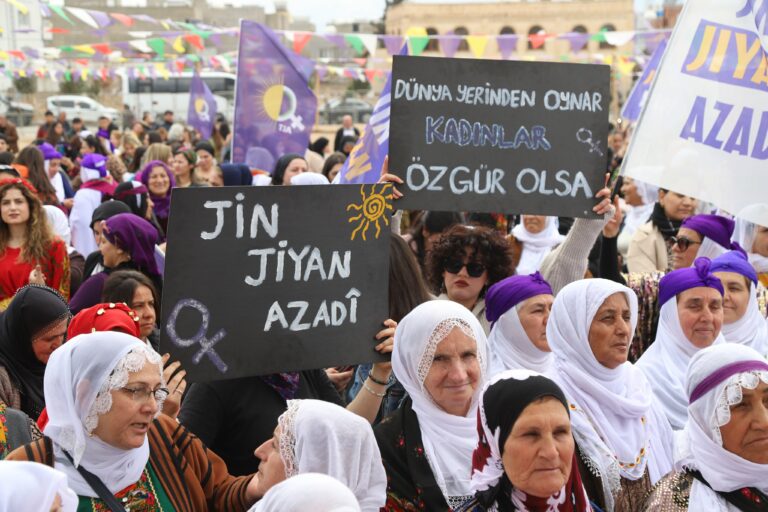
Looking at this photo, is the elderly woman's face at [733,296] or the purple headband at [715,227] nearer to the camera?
the elderly woman's face at [733,296]

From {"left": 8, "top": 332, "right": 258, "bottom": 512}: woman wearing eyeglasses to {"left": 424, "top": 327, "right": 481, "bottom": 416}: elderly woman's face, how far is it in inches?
35.7

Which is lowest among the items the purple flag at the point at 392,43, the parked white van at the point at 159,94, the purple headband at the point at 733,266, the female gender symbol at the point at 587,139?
the parked white van at the point at 159,94

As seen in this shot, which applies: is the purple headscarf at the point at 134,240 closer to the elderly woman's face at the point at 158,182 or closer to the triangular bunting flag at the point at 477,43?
the elderly woman's face at the point at 158,182

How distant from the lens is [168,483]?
333 cm

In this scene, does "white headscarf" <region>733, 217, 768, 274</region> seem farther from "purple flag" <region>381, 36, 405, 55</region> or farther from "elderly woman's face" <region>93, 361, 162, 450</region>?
"purple flag" <region>381, 36, 405, 55</region>

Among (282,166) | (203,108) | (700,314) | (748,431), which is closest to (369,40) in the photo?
(203,108)

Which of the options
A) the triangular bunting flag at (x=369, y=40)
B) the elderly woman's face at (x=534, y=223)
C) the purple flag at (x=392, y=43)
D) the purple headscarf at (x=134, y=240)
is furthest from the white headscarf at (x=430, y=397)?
the purple flag at (x=392, y=43)

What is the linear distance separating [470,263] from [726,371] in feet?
6.64

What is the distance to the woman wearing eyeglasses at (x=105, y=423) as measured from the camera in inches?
122

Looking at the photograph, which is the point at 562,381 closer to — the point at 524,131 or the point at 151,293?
the point at 524,131

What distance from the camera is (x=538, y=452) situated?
3.03 m

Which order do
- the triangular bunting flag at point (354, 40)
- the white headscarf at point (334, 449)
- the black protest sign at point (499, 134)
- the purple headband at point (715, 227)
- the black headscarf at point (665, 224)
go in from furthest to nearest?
the triangular bunting flag at point (354, 40)
the black headscarf at point (665, 224)
the purple headband at point (715, 227)
the black protest sign at point (499, 134)
the white headscarf at point (334, 449)

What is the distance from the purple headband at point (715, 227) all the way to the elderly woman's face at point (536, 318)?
2.06 meters

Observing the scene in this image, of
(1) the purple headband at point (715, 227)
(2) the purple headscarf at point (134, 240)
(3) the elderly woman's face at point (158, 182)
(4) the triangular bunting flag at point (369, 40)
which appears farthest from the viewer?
(4) the triangular bunting flag at point (369, 40)
